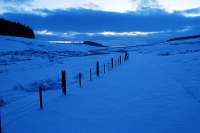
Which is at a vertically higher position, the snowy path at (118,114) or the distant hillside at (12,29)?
the distant hillside at (12,29)

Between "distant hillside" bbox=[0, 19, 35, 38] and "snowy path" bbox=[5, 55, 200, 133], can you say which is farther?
"distant hillside" bbox=[0, 19, 35, 38]

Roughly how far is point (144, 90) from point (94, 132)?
500 centimetres

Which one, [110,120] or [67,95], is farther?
[67,95]

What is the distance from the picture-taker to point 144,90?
32.6 feet

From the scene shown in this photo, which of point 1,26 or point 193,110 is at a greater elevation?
point 1,26

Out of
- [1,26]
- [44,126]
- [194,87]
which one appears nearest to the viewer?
[44,126]

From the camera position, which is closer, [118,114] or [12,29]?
[118,114]

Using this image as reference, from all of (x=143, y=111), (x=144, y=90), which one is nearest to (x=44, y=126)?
(x=143, y=111)

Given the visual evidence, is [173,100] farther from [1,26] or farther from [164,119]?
[1,26]

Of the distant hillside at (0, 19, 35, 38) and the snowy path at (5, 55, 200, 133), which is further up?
the distant hillside at (0, 19, 35, 38)

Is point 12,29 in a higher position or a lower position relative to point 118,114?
higher

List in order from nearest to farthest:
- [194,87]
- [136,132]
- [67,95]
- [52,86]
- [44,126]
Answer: [136,132] → [44,126] → [67,95] → [194,87] → [52,86]

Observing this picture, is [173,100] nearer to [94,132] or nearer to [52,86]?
[94,132]

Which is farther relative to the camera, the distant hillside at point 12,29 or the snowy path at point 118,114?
the distant hillside at point 12,29
